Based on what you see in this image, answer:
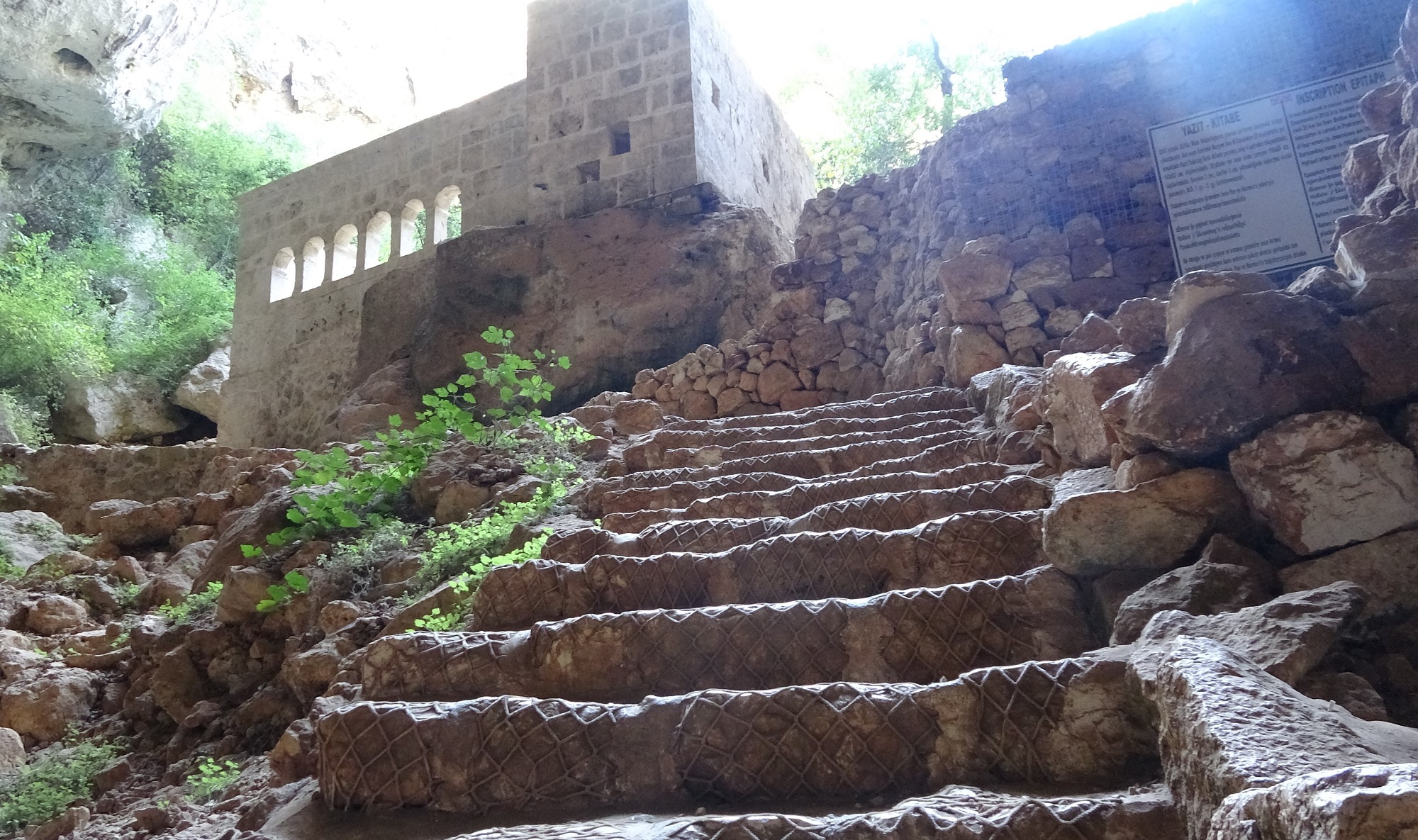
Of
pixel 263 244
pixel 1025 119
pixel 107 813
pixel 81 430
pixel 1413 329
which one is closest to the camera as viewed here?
pixel 1413 329

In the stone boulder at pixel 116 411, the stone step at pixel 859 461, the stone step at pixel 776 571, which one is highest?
the stone boulder at pixel 116 411

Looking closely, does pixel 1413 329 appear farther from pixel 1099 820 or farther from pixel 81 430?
pixel 81 430

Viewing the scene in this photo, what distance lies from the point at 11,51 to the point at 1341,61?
1431 cm

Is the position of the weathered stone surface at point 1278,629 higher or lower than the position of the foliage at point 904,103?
lower

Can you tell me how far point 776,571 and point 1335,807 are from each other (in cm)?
190

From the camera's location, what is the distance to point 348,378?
34.9 ft

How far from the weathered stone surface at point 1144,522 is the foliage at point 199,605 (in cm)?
398

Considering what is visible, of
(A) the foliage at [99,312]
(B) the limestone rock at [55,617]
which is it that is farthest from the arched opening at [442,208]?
(A) the foliage at [99,312]

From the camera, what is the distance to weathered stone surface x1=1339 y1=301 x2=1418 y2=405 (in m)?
1.99

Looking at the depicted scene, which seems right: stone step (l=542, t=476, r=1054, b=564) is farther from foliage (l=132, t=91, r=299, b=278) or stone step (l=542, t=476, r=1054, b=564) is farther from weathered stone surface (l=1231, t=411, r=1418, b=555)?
foliage (l=132, t=91, r=299, b=278)

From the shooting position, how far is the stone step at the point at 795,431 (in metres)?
4.72

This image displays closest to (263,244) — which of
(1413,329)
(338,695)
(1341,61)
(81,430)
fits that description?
(81,430)

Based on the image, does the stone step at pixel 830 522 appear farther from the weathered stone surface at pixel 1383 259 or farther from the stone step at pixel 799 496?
the weathered stone surface at pixel 1383 259

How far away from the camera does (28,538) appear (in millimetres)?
6754
